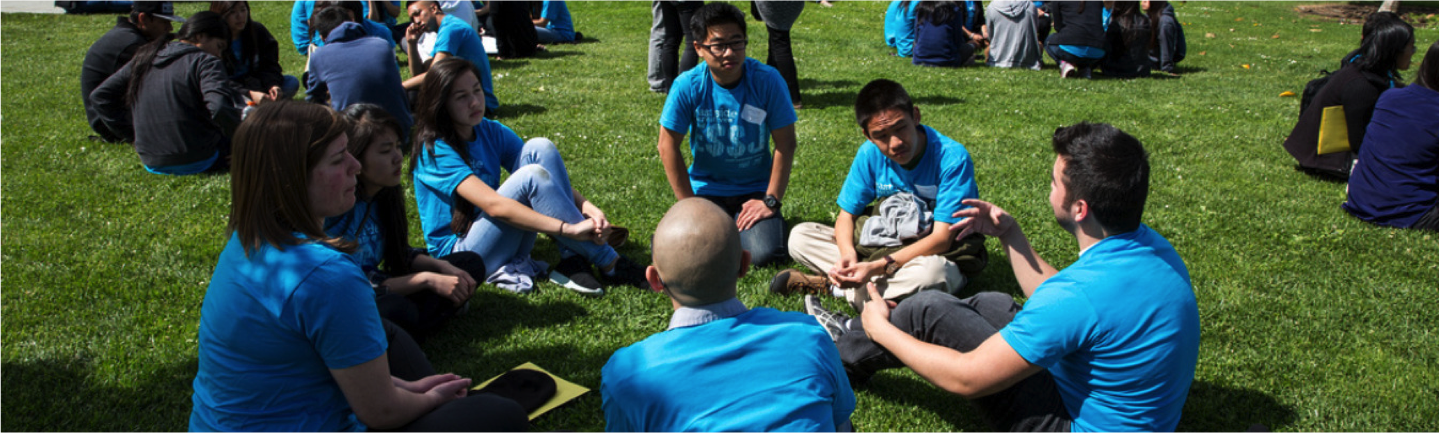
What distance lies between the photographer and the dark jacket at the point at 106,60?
6.93 metres

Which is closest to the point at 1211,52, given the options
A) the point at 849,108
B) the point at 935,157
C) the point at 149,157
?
the point at 849,108

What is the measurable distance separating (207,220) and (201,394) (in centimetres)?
360

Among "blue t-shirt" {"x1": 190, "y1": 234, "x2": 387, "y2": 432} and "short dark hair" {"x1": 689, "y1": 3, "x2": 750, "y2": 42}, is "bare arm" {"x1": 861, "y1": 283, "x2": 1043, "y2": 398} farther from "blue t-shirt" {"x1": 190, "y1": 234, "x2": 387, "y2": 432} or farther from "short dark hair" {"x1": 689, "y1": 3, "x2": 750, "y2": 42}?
"short dark hair" {"x1": 689, "y1": 3, "x2": 750, "y2": 42}

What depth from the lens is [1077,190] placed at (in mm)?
2449

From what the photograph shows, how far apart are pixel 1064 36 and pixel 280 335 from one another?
11790mm

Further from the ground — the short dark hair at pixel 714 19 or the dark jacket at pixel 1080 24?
the short dark hair at pixel 714 19

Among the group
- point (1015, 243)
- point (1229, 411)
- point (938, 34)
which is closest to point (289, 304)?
point (1015, 243)

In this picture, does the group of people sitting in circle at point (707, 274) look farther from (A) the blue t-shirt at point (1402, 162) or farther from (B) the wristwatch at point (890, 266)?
(A) the blue t-shirt at point (1402, 162)

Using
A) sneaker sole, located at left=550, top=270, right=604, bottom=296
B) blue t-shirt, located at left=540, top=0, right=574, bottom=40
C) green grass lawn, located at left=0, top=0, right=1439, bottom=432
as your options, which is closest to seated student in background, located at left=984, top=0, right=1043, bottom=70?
green grass lawn, located at left=0, top=0, right=1439, bottom=432

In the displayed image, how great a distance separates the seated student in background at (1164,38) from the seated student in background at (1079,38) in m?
1.09

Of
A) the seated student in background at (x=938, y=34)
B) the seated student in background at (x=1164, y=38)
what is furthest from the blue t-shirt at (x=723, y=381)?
the seated student in background at (x=1164, y=38)

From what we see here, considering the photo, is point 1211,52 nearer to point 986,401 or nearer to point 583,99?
point 583,99

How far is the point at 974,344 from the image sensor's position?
2793mm

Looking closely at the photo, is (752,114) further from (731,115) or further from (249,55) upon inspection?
(249,55)
